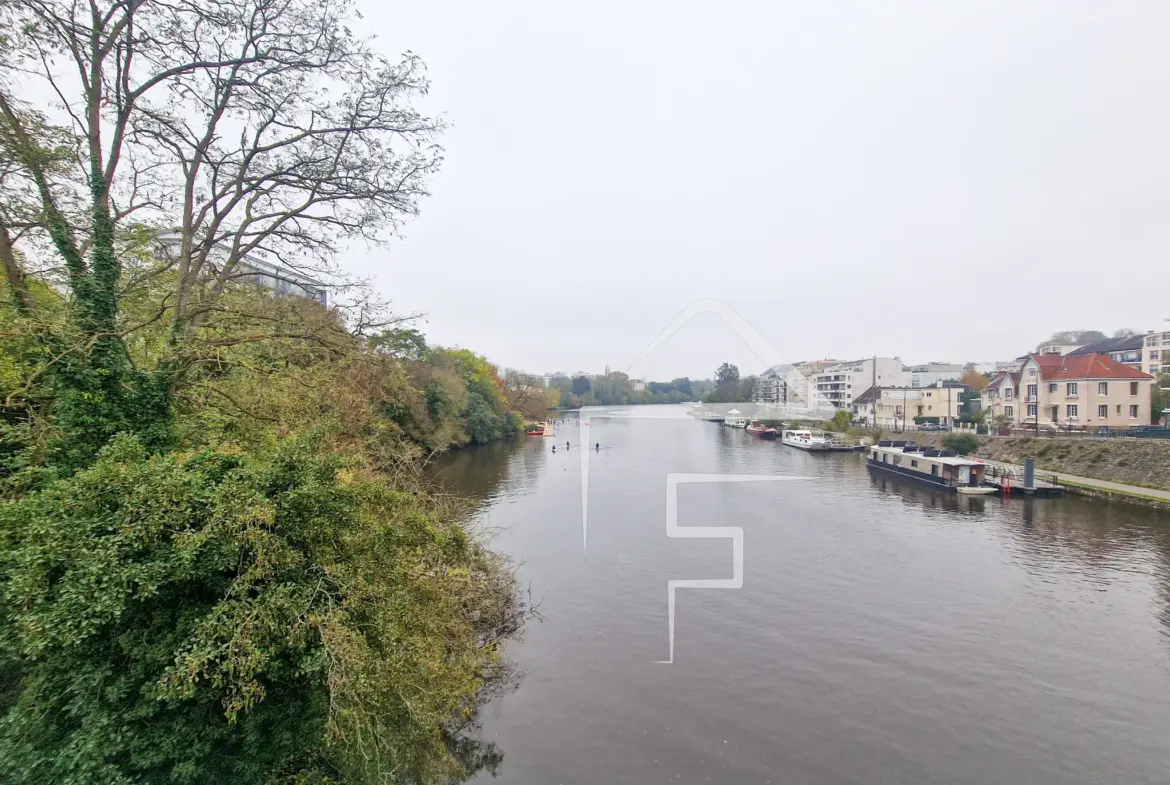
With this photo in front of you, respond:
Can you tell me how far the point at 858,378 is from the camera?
5791 cm

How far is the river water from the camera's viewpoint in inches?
279

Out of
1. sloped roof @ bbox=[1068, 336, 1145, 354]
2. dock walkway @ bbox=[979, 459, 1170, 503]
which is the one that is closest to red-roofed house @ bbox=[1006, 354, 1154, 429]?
dock walkway @ bbox=[979, 459, 1170, 503]

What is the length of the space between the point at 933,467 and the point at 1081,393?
1561 cm

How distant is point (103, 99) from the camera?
19.4ft

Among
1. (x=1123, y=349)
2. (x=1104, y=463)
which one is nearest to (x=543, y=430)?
(x=1104, y=463)

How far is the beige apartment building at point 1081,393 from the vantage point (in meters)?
31.2

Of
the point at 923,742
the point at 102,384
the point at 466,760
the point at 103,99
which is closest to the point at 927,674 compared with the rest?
the point at 923,742

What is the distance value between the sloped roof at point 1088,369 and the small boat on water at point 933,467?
1122cm

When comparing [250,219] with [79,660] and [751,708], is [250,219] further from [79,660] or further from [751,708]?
[751,708]

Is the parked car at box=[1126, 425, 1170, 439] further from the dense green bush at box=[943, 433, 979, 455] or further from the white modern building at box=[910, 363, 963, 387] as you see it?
the white modern building at box=[910, 363, 963, 387]

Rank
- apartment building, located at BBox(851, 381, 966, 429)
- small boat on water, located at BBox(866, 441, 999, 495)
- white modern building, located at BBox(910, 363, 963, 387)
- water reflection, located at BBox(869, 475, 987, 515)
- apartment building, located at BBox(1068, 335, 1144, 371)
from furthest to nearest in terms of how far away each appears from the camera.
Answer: white modern building, located at BBox(910, 363, 963, 387)
apartment building, located at BBox(1068, 335, 1144, 371)
apartment building, located at BBox(851, 381, 966, 429)
small boat on water, located at BBox(866, 441, 999, 495)
water reflection, located at BBox(869, 475, 987, 515)

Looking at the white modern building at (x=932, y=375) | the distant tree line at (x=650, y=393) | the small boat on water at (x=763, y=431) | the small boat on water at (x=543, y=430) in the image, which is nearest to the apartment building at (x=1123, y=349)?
the white modern building at (x=932, y=375)

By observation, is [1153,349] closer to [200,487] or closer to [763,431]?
[763,431]

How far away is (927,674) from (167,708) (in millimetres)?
10583
